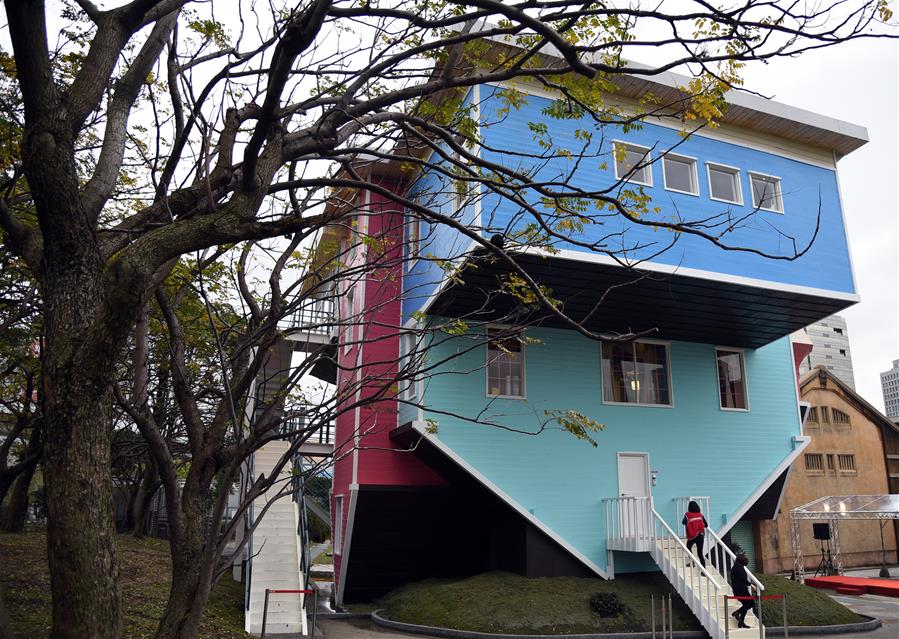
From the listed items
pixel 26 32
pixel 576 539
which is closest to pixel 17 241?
pixel 26 32

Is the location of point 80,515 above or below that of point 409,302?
below

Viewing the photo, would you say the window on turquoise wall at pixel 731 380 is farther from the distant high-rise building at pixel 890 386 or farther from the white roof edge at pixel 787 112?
the distant high-rise building at pixel 890 386

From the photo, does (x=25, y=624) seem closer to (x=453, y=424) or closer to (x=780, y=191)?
(x=453, y=424)

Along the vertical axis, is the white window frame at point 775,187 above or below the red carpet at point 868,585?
above

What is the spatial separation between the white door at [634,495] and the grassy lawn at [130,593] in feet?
27.5

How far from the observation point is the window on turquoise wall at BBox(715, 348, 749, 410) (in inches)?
722

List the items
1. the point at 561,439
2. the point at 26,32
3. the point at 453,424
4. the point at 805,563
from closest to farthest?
the point at 26,32 < the point at 453,424 < the point at 561,439 < the point at 805,563

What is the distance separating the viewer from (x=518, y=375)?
16.2 meters

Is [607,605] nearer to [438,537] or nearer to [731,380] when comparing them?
[438,537]

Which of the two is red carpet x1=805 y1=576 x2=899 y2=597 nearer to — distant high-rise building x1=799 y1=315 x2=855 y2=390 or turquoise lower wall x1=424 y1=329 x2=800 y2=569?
turquoise lower wall x1=424 y1=329 x2=800 y2=569

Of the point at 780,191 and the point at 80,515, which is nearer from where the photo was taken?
the point at 80,515

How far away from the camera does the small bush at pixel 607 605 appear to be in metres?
13.6

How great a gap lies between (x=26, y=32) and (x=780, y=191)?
16279mm

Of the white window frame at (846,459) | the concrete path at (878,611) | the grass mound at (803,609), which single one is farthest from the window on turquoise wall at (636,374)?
the white window frame at (846,459)
